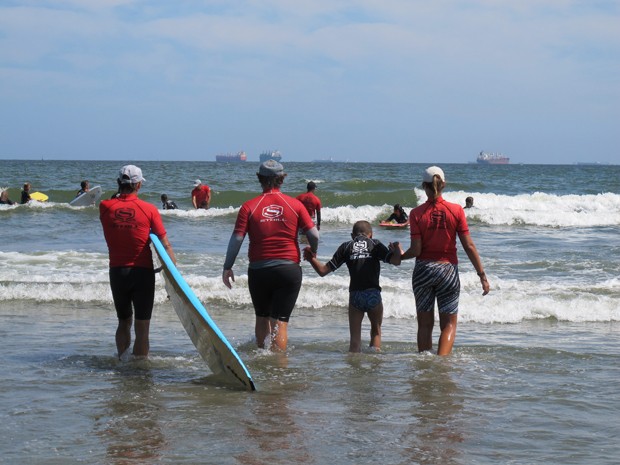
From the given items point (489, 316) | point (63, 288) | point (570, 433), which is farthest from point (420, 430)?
point (63, 288)

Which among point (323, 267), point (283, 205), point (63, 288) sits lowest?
point (63, 288)

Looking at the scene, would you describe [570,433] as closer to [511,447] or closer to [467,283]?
[511,447]

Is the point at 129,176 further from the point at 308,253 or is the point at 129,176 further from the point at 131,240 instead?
the point at 308,253

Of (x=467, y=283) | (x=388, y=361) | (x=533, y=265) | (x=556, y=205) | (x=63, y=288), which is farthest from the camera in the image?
(x=556, y=205)

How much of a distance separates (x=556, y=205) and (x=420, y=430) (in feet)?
99.6

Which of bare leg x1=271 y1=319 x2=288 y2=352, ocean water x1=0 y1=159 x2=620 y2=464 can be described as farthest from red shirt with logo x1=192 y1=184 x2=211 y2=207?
bare leg x1=271 y1=319 x2=288 y2=352

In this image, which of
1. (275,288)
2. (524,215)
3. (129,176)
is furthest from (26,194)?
(275,288)

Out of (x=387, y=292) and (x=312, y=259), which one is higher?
(x=312, y=259)

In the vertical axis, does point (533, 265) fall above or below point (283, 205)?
below

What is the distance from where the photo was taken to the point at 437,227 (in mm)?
6555

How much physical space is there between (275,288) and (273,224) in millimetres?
517

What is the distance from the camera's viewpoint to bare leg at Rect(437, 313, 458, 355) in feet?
22.4

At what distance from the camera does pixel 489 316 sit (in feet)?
32.7

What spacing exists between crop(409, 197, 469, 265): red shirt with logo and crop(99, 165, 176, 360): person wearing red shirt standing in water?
6.47 ft
